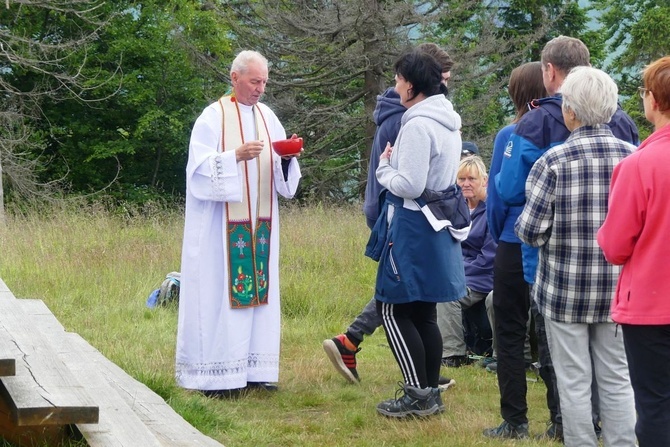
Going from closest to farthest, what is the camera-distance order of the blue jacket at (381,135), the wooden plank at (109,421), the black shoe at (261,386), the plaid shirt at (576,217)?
the wooden plank at (109,421)
the plaid shirt at (576,217)
the blue jacket at (381,135)
the black shoe at (261,386)

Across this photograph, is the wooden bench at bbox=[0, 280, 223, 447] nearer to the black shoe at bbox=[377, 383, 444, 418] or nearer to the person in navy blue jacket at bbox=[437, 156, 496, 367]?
the black shoe at bbox=[377, 383, 444, 418]

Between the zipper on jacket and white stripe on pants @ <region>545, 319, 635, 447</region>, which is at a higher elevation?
the zipper on jacket

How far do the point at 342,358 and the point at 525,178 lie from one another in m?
2.33

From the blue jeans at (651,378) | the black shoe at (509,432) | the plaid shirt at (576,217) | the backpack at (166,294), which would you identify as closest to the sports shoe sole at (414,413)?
the black shoe at (509,432)

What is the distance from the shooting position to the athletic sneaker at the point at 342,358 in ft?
21.4

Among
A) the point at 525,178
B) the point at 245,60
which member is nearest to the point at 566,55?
the point at 525,178

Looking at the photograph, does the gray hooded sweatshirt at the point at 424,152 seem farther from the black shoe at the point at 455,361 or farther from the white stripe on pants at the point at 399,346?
the black shoe at the point at 455,361

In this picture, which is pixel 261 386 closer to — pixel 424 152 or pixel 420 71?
pixel 424 152

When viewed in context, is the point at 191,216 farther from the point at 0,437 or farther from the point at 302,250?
the point at 302,250

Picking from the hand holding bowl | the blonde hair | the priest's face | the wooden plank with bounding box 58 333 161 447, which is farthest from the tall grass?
the priest's face

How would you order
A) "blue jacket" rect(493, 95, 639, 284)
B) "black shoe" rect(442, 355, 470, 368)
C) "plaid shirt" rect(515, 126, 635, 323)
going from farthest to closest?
"black shoe" rect(442, 355, 470, 368)
"blue jacket" rect(493, 95, 639, 284)
"plaid shirt" rect(515, 126, 635, 323)

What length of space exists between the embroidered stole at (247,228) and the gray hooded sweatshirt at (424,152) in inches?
47.2

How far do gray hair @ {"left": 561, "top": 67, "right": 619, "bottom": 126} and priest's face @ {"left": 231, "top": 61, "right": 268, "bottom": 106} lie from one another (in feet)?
7.90

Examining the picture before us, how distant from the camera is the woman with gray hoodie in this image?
5.29 metres
